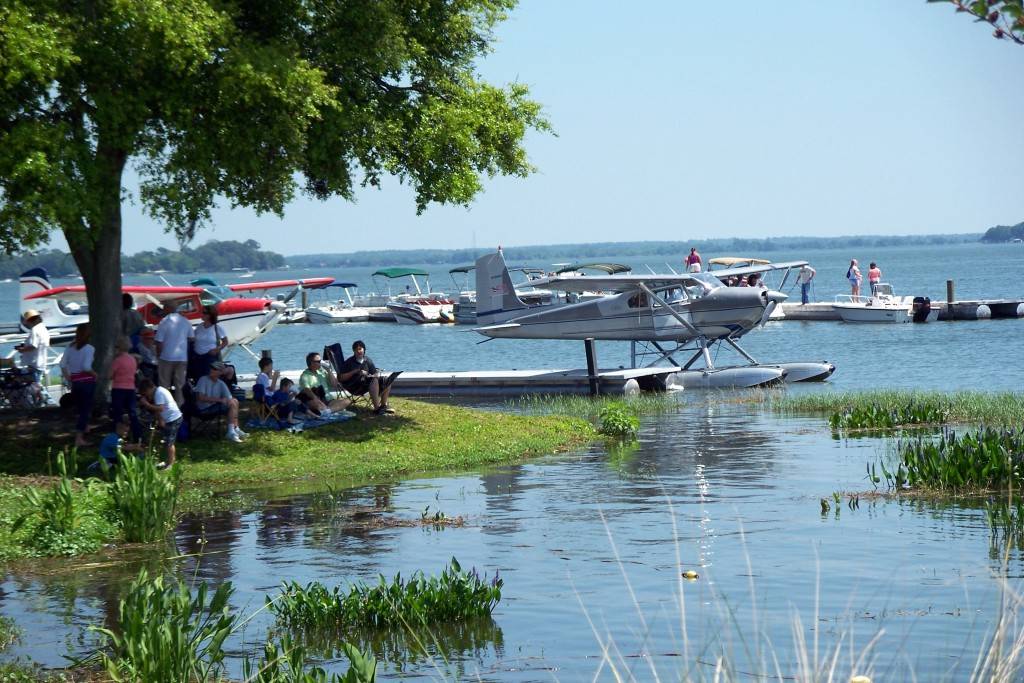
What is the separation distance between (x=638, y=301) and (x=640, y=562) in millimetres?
20130

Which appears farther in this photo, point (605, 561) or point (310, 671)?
point (605, 561)

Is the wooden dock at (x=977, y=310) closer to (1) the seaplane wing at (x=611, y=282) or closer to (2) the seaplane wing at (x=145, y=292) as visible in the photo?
(1) the seaplane wing at (x=611, y=282)

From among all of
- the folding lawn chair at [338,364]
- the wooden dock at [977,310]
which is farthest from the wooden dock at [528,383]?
the wooden dock at [977,310]

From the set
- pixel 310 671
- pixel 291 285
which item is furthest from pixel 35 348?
pixel 310 671

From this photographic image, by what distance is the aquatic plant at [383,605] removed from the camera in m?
7.65

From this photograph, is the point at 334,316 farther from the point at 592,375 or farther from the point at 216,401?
the point at 216,401

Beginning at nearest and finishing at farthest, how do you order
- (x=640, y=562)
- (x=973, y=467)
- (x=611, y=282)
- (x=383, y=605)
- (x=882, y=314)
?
1. (x=383, y=605)
2. (x=640, y=562)
3. (x=973, y=467)
4. (x=611, y=282)
5. (x=882, y=314)

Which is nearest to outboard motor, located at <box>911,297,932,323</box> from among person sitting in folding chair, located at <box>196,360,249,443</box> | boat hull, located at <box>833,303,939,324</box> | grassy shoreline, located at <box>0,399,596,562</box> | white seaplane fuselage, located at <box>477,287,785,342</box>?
boat hull, located at <box>833,303,939,324</box>

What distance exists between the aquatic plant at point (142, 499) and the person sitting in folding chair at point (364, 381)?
22.9ft

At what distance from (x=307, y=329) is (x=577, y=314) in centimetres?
5008

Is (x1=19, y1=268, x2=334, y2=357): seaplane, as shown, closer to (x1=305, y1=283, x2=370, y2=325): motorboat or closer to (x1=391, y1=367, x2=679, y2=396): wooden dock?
(x1=391, y1=367, x2=679, y2=396): wooden dock

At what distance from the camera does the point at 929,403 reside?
1972 cm

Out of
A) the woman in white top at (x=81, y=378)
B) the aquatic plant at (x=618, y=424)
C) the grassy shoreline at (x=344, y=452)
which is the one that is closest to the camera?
the grassy shoreline at (x=344, y=452)

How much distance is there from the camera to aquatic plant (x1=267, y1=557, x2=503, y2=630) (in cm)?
765
